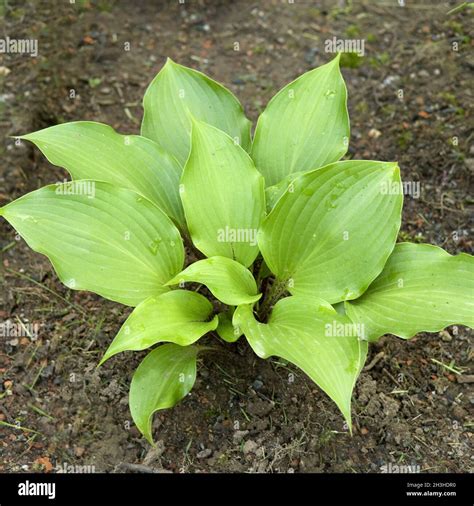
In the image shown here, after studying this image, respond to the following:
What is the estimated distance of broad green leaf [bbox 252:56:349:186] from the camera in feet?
9.38

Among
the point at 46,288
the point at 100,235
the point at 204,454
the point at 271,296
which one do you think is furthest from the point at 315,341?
the point at 46,288

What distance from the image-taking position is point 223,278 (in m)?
2.46

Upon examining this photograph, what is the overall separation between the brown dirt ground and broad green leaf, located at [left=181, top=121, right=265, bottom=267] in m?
0.56

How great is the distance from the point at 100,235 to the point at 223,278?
1.73 ft

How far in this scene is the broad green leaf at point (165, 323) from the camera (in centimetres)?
231

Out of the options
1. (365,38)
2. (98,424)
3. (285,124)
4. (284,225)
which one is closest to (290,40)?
(365,38)

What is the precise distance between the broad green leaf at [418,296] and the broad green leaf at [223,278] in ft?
1.36

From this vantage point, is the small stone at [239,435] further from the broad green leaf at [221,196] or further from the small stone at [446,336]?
the small stone at [446,336]

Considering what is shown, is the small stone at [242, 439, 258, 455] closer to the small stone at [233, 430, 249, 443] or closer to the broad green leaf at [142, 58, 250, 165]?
the small stone at [233, 430, 249, 443]

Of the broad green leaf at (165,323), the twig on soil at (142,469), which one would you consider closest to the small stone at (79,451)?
the twig on soil at (142,469)

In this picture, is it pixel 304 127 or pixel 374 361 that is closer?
pixel 304 127

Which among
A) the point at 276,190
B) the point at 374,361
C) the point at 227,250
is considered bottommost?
the point at 374,361

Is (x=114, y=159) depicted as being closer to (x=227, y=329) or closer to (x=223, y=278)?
(x=223, y=278)

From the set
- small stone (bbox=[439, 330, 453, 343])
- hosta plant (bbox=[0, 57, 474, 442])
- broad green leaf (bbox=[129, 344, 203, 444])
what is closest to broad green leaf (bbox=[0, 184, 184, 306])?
hosta plant (bbox=[0, 57, 474, 442])
